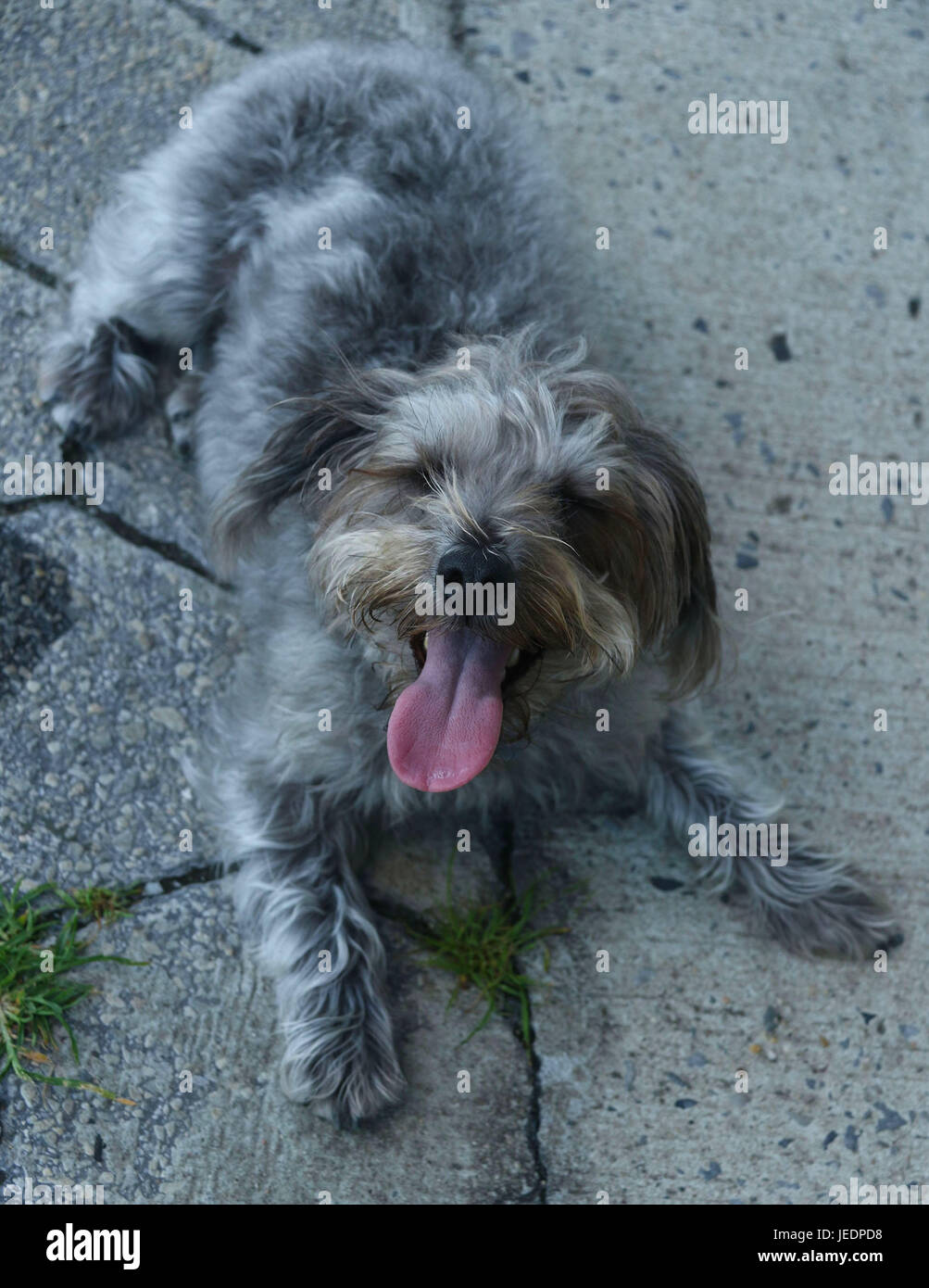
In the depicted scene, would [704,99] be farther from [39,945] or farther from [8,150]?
Answer: [39,945]

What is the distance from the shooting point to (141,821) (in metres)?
3.71

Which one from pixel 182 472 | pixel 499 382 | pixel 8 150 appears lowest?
pixel 499 382

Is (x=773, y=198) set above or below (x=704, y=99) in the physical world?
below

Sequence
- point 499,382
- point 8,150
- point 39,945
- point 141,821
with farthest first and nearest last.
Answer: point 8,150 → point 141,821 → point 39,945 → point 499,382

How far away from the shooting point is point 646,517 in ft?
9.92

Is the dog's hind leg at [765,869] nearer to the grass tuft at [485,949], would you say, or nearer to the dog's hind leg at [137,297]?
the grass tuft at [485,949]

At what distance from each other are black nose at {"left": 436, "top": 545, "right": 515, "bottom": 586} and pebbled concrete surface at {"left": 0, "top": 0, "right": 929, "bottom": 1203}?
1.13m

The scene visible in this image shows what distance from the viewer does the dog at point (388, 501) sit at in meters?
2.92

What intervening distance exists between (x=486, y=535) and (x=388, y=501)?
35 cm

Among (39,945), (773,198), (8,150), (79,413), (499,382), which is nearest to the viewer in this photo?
(499,382)

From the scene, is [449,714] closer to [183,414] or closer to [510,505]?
[510,505]

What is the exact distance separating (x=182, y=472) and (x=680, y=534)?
2049 mm

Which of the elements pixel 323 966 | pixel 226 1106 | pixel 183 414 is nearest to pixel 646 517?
pixel 323 966

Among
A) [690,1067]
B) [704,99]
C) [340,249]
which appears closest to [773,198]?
[704,99]
